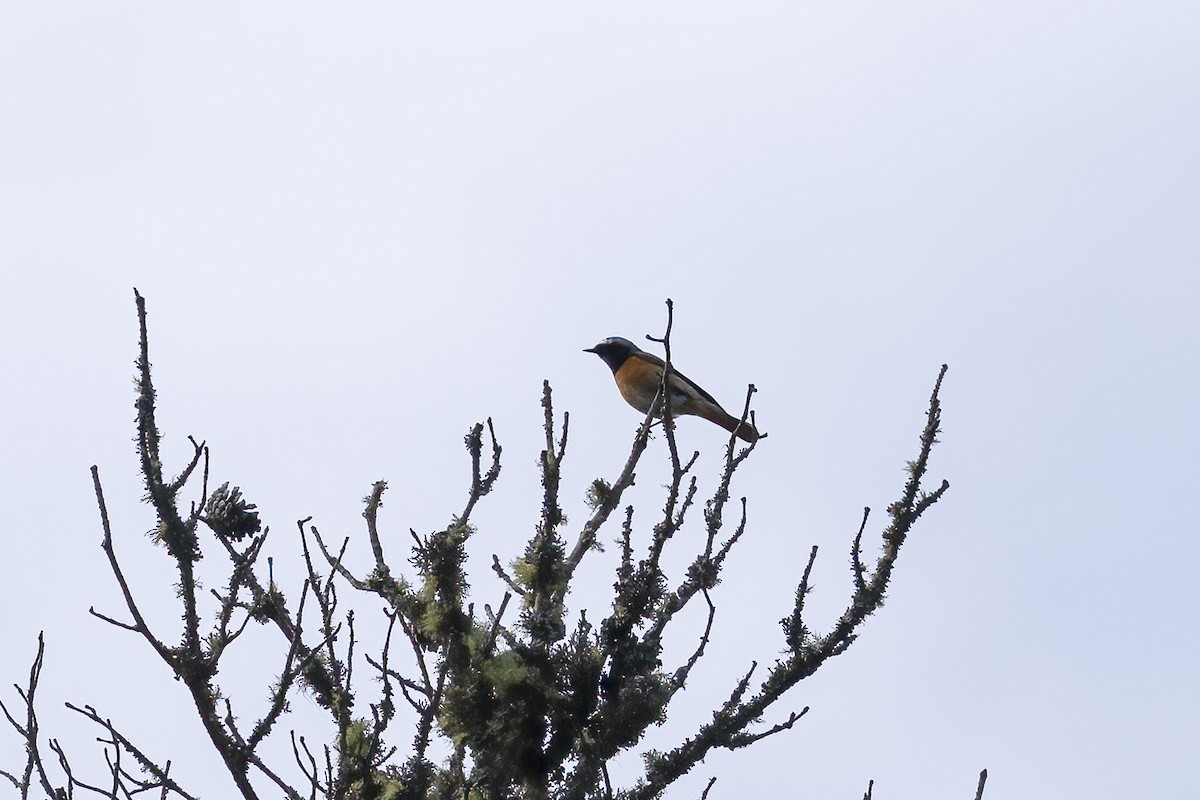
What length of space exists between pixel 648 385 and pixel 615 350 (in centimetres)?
100

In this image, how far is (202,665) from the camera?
3814mm

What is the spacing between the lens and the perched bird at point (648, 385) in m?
9.21

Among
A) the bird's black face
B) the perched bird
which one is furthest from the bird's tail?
the bird's black face

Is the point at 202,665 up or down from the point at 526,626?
down

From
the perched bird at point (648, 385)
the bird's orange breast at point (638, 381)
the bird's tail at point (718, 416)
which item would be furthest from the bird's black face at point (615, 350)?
the bird's tail at point (718, 416)

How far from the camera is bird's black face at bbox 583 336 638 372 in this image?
10633 mm

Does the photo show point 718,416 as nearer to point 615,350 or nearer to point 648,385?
point 648,385

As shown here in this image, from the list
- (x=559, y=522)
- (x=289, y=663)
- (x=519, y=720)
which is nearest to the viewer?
(x=289, y=663)

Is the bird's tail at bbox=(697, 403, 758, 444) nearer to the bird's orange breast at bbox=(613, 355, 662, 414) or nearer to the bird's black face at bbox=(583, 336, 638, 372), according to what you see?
the bird's orange breast at bbox=(613, 355, 662, 414)

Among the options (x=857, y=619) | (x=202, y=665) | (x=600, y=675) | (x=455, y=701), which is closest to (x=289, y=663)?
(x=202, y=665)

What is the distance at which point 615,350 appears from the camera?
421 inches

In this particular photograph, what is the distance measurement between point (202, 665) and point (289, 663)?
0.98 ft

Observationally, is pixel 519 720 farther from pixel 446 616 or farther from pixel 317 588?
pixel 317 588

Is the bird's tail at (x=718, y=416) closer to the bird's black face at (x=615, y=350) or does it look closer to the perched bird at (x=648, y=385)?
the perched bird at (x=648, y=385)
